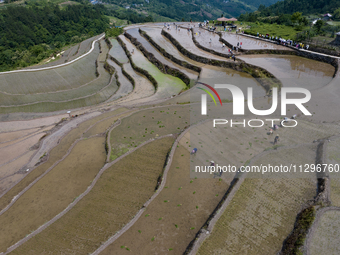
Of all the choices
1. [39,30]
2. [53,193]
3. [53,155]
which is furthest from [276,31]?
[39,30]

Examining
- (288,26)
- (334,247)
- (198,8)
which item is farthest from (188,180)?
(198,8)

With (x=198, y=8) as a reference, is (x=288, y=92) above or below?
below

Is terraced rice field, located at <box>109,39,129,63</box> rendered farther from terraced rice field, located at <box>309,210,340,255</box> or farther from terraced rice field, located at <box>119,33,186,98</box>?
terraced rice field, located at <box>309,210,340,255</box>

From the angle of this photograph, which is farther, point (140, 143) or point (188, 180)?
point (140, 143)

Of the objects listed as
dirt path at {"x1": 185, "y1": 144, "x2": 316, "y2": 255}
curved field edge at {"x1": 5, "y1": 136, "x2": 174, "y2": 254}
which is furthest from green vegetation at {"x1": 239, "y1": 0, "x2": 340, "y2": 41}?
curved field edge at {"x1": 5, "y1": 136, "x2": 174, "y2": 254}

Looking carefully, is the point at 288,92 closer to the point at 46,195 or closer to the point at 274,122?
the point at 274,122

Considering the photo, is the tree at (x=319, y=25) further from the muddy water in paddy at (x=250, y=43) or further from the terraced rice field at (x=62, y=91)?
the terraced rice field at (x=62, y=91)

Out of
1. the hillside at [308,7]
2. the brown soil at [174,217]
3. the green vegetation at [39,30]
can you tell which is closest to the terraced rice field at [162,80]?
the brown soil at [174,217]

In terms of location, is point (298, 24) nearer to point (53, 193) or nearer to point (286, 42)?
point (286, 42)
